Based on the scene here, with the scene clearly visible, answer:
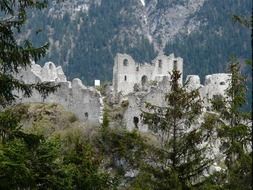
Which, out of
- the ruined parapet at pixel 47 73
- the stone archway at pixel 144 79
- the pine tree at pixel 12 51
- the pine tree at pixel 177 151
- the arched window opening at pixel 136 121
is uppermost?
the pine tree at pixel 12 51

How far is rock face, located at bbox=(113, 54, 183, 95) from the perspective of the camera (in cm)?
5962

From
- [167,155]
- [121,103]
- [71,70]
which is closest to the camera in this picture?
[167,155]

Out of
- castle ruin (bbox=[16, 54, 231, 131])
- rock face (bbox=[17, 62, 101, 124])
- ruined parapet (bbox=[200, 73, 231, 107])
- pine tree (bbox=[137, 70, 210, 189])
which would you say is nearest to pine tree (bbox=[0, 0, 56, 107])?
pine tree (bbox=[137, 70, 210, 189])

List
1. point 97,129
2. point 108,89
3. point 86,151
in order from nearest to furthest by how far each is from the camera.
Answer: point 86,151 → point 97,129 → point 108,89

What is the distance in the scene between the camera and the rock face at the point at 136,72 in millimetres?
59625

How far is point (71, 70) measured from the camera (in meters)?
198

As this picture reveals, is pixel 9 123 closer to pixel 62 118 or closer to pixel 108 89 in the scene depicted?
pixel 62 118

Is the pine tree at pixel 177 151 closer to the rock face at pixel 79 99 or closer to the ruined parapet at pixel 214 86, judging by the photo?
the rock face at pixel 79 99

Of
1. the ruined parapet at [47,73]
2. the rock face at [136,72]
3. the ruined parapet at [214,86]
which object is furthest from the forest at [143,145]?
the rock face at [136,72]

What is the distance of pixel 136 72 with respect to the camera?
199ft

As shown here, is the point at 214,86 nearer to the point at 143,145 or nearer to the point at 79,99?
the point at 79,99

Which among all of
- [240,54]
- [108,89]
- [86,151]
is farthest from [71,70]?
[86,151]

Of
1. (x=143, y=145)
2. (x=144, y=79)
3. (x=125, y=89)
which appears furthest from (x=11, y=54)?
(x=144, y=79)

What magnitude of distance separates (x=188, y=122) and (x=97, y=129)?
23.0 meters
